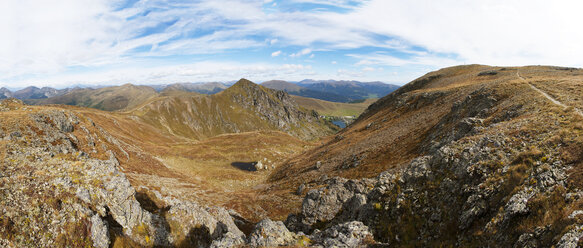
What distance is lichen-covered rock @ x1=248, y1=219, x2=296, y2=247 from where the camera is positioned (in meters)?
17.3

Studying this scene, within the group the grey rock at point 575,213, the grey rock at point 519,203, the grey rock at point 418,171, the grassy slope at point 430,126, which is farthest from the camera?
the grassy slope at point 430,126

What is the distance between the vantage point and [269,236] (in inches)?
700

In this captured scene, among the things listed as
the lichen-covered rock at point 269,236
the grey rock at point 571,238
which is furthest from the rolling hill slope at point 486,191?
the lichen-covered rock at point 269,236

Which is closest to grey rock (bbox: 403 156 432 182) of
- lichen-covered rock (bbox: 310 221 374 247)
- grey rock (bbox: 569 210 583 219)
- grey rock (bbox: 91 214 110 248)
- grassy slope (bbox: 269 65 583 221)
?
lichen-covered rock (bbox: 310 221 374 247)

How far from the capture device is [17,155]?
17984 mm

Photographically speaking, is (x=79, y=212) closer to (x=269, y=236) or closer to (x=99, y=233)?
(x=99, y=233)

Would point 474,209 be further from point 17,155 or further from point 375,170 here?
point 17,155

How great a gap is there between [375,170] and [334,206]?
16555 millimetres

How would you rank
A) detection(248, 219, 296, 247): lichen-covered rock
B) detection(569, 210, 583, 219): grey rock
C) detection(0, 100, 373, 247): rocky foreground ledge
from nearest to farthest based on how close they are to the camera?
detection(569, 210, 583, 219): grey rock
detection(0, 100, 373, 247): rocky foreground ledge
detection(248, 219, 296, 247): lichen-covered rock

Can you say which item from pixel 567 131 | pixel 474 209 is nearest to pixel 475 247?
pixel 474 209

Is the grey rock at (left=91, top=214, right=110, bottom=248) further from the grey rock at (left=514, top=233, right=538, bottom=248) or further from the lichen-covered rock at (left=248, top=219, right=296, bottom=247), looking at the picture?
the grey rock at (left=514, top=233, right=538, bottom=248)

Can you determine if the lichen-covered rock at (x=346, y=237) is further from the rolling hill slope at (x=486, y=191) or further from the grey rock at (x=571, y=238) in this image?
the grey rock at (x=571, y=238)

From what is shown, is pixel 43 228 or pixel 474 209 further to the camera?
pixel 474 209

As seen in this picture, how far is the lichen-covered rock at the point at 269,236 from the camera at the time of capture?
682 inches
